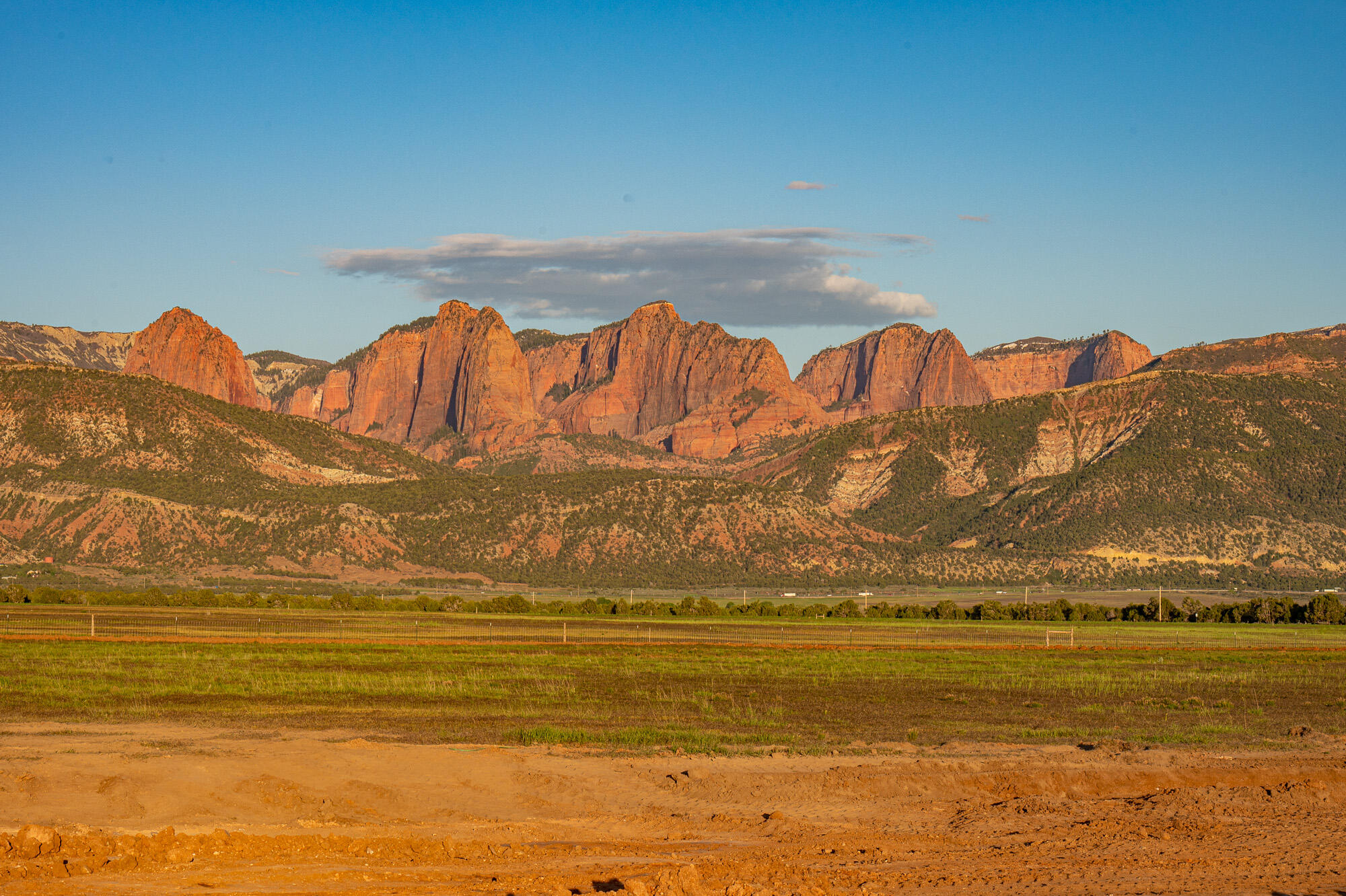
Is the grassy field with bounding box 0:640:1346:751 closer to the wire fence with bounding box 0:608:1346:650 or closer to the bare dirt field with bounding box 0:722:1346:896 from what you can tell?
the bare dirt field with bounding box 0:722:1346:896

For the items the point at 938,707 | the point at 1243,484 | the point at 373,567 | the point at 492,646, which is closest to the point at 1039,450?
the point at 1243,484

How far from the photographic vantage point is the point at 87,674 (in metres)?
39.4

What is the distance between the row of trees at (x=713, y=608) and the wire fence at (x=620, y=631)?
379cm

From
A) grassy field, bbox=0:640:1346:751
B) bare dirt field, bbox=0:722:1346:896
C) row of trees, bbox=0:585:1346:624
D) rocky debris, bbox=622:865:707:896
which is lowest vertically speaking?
row of trees, bbox=0:585:1346:624

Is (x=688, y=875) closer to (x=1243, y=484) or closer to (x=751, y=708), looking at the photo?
(x=751, y=708)

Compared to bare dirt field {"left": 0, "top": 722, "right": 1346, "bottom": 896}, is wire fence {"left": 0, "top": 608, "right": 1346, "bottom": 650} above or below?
below

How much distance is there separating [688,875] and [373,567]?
122m

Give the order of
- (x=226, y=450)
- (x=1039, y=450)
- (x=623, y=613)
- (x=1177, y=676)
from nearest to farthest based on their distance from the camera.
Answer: (x=1177, y=676), (x=623, y=613), (x=226, y=450), (x=1039, y=450)

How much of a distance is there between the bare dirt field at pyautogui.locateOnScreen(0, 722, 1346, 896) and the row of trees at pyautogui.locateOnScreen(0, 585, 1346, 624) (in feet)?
208

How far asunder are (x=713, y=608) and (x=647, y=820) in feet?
243

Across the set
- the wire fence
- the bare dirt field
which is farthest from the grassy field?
the wire fence

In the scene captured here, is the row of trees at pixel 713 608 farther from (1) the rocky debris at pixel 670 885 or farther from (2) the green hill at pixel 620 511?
(1) the rocky debris at pixel 670 885

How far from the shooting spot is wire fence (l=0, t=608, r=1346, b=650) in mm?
61938

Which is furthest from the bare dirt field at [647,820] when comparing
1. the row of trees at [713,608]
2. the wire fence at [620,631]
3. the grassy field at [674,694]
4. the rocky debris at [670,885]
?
the row of trees at [713,608]
